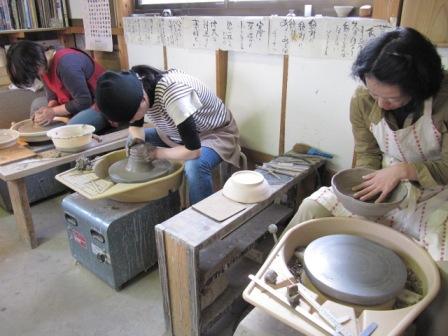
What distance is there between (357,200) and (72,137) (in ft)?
4.99

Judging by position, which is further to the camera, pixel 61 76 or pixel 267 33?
pixel 61 76

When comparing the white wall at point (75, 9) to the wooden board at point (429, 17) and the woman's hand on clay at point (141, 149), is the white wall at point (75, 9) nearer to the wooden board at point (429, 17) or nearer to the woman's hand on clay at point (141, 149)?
the woman's hand on clay at point (141, 149)

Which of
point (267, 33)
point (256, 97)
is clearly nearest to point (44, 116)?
point (256, 97)

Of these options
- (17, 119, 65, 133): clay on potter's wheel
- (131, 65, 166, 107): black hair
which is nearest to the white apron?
(131, 65, 166, 107): black hair

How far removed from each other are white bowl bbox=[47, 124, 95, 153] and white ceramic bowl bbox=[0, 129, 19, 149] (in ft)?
0.80

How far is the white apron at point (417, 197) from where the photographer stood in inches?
46.8

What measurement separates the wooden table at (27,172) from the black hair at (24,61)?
19.1 inches

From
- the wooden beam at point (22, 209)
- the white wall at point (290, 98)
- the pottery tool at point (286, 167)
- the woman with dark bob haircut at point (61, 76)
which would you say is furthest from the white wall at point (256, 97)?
the wooden beam at point (22, 209)

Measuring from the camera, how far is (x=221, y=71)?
2215 mm

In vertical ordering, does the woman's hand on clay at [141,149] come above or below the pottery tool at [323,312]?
above

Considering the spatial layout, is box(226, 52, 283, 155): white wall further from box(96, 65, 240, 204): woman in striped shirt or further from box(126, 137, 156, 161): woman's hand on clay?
box(126, 137, 156, 161): woman's hand on clay

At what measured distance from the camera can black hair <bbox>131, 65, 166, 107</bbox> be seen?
64.3 inches

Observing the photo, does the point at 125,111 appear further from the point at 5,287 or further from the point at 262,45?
the point at 5,287

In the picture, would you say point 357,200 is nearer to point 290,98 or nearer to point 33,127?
point 290,98
